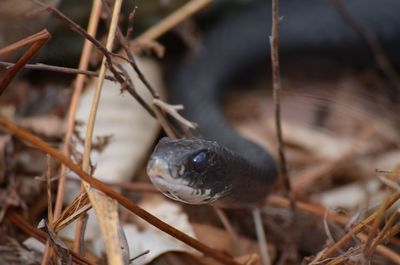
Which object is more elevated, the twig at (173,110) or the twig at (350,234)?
the twig at (173,110)

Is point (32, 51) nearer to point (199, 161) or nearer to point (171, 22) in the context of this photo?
point (199, 161)

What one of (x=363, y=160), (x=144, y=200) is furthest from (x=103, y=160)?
(x=363, y=160)

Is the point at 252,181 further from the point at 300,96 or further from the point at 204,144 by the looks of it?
the point at 300,96

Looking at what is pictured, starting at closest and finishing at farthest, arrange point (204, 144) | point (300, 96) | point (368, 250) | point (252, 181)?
point (368, 250) < point (204, 144) < point (252, 181) < point (300, 96)

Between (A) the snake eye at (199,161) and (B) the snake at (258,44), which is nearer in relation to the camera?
(A) the snake eye at (199,161)

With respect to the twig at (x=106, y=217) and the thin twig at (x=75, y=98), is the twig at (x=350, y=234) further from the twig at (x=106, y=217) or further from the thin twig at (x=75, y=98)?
the thin twig at (x=75, y=98)

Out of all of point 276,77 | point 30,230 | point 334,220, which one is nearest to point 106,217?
point 30,230

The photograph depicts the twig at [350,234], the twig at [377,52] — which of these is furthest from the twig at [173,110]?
the twig at [377,52]

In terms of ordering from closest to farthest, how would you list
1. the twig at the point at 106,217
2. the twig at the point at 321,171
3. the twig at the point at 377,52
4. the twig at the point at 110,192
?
the twig at the point at 106,217, the twig at the point at 110,192, the twig at the point at 321,171, the twig at the point at 377,52
